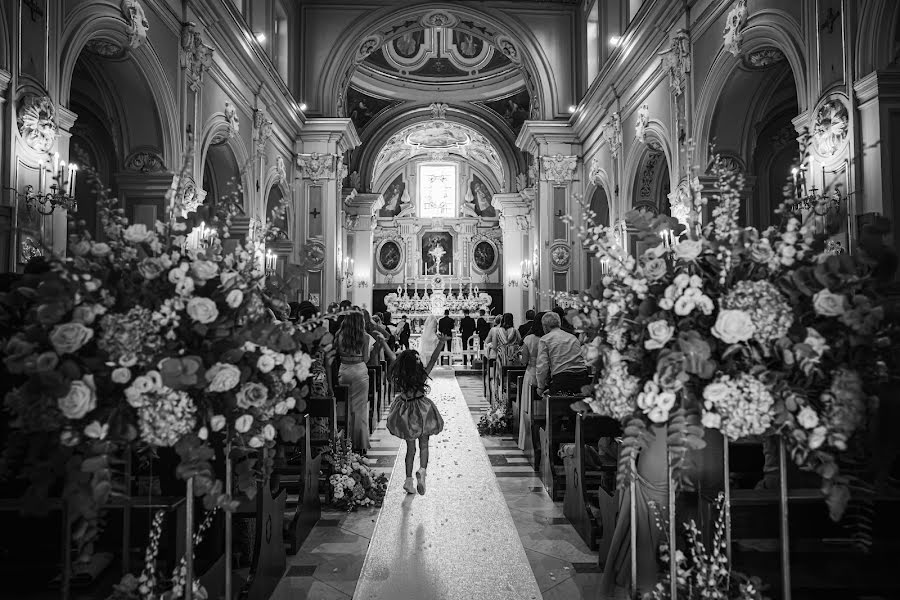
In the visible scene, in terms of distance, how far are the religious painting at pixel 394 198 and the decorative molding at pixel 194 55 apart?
772 inches

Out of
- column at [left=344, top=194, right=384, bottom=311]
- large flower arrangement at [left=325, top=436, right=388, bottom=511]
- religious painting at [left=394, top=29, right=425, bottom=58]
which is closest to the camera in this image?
large flower arrangement at [left=325, top=436, right=388, bottom=511]

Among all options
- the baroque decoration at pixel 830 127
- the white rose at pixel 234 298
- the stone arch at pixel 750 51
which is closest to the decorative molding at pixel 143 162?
the white rose at pixel 234 298

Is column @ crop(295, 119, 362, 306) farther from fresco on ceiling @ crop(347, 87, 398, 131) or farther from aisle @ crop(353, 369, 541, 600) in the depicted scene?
aisle @ crop(353, 369, 541, 600)

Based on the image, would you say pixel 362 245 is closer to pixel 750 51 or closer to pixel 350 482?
pixel 750 51

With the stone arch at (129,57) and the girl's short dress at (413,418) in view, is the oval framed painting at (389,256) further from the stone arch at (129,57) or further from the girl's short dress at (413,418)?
the girl's short dress at (413,418)

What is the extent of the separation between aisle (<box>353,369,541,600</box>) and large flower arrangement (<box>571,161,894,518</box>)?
5.83ft

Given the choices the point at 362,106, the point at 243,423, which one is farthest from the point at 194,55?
the point at 362,106

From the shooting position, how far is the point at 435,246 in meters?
28.7

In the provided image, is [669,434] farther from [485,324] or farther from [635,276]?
[485,324]

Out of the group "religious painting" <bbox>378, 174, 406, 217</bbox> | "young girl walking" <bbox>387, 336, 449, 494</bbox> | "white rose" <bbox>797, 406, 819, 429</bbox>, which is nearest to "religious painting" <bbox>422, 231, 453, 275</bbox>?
"religious painting" <bbox>378, 174, 406, 217</bbox>

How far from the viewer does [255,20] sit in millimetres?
11641

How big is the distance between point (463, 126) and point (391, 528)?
20419 mm

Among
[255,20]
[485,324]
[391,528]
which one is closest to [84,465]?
[391,528]

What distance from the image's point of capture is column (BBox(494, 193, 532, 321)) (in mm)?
23422
